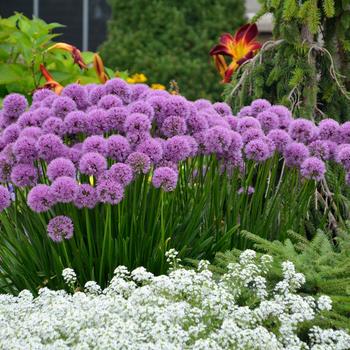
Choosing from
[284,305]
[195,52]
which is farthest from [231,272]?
[195,52]

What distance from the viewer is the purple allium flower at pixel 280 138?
12.3ft

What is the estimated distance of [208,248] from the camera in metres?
3.78

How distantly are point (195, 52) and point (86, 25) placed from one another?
6234 mm

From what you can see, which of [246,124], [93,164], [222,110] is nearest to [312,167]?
[246,124]

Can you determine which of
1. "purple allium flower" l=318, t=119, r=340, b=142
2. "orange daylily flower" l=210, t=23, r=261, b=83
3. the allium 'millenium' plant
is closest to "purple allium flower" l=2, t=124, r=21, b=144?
the allium 'millenium' plant

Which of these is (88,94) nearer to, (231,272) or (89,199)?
(89,199)

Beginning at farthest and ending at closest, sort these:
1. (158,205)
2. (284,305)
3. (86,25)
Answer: (86,25) < (158,205) < (284,305)

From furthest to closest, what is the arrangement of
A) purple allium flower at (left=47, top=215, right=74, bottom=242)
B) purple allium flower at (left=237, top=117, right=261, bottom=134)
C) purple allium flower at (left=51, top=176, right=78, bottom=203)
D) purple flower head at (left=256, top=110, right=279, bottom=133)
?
purple flower head at (left=256, top=110, right=279, bottom=133) → purple allium flower at (left=237, top=117, right=261, bottom=134) → purple allium flower at (left=47, top=215, right=74, bottom=242) → purple allium flower at (left=51, top=176, right=78, bottom=203)

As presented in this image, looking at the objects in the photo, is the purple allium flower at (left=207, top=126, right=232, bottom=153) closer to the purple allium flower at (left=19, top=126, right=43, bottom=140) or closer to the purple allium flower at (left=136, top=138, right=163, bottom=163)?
the purple allium flower at (left=136, top=138, right=163, bottom=163)

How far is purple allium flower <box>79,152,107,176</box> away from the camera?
10.6ft

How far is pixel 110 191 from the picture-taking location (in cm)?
320

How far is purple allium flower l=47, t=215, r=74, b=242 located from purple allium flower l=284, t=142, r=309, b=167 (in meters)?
1.00

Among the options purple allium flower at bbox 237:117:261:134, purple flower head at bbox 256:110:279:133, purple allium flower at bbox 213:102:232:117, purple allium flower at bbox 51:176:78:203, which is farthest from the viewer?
purple allium flower at bbox 213:102:232:117

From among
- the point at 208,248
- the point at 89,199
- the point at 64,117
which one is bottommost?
the point at 208,248
